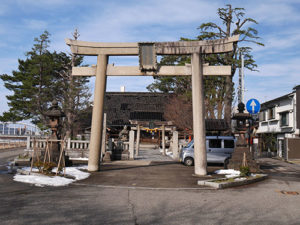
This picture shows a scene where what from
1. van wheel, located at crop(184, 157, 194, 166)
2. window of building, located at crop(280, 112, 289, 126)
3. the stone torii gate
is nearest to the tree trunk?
window of building, located at crop(280, 112, 289, 126)

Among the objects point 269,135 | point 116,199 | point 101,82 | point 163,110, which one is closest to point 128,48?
point 101,82

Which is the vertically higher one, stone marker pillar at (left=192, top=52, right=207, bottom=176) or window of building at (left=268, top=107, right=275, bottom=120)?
window of building at (left=268, top=107, right=275, bottom=120)

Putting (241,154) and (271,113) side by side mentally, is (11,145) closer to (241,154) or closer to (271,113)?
(271,113)

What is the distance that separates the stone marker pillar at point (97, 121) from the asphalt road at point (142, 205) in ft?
11.1

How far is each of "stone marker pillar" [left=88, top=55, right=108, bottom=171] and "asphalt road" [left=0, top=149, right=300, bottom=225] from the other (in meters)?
3.38

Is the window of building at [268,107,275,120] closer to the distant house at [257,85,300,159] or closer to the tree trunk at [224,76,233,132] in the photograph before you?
the distant house at [257,85,300,159]

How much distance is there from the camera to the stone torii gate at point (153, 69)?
1136 centimetres

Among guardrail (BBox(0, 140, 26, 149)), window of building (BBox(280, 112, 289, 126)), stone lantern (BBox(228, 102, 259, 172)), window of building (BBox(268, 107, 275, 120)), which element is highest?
window of building (BBox(268, 107, 275, 120))

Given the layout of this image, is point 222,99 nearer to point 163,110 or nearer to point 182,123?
point 182,123

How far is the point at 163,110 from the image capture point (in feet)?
122

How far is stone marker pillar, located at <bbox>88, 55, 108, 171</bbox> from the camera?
12.0m

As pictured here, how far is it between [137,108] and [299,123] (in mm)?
20613

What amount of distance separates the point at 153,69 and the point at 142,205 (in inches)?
276

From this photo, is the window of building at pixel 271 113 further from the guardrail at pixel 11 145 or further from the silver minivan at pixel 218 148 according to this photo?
the guardrail at pixel 11 145
